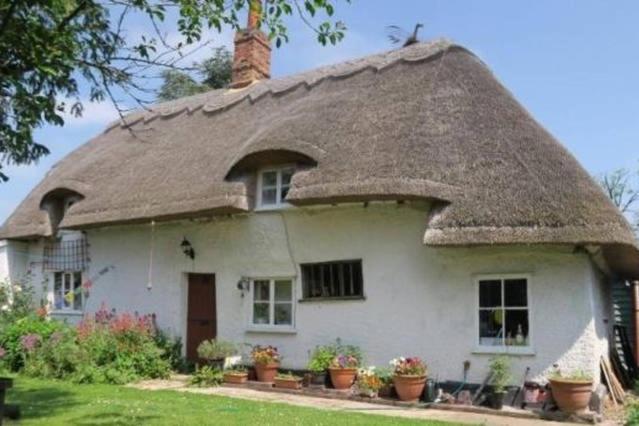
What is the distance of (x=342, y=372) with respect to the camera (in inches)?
408

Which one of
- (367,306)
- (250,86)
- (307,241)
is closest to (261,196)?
(307,241)

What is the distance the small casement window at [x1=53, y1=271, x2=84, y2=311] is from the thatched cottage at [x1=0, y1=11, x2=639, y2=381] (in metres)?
0.07

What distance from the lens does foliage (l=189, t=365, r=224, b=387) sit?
11.2 m

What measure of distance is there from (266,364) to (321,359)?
1.12 metres

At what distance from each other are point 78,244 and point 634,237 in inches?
492

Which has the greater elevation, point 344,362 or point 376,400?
point 344,362

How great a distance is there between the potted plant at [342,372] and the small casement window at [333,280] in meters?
1.22

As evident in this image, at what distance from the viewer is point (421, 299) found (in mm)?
10523

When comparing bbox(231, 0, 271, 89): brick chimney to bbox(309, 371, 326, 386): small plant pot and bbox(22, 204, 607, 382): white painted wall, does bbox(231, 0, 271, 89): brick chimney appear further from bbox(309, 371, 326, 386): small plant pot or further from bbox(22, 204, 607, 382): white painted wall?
bbox(309, 371, 326, 386): small plant pot

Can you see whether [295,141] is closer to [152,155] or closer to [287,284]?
[287,284]

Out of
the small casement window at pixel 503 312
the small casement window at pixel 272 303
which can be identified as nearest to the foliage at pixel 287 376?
the small casement window at pixel 272 303

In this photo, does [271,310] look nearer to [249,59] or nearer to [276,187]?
[276,187]

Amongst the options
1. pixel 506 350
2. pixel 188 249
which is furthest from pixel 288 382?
pixel 188 249

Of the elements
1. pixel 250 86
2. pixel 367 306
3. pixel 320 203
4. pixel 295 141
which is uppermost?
pixel 250 86
